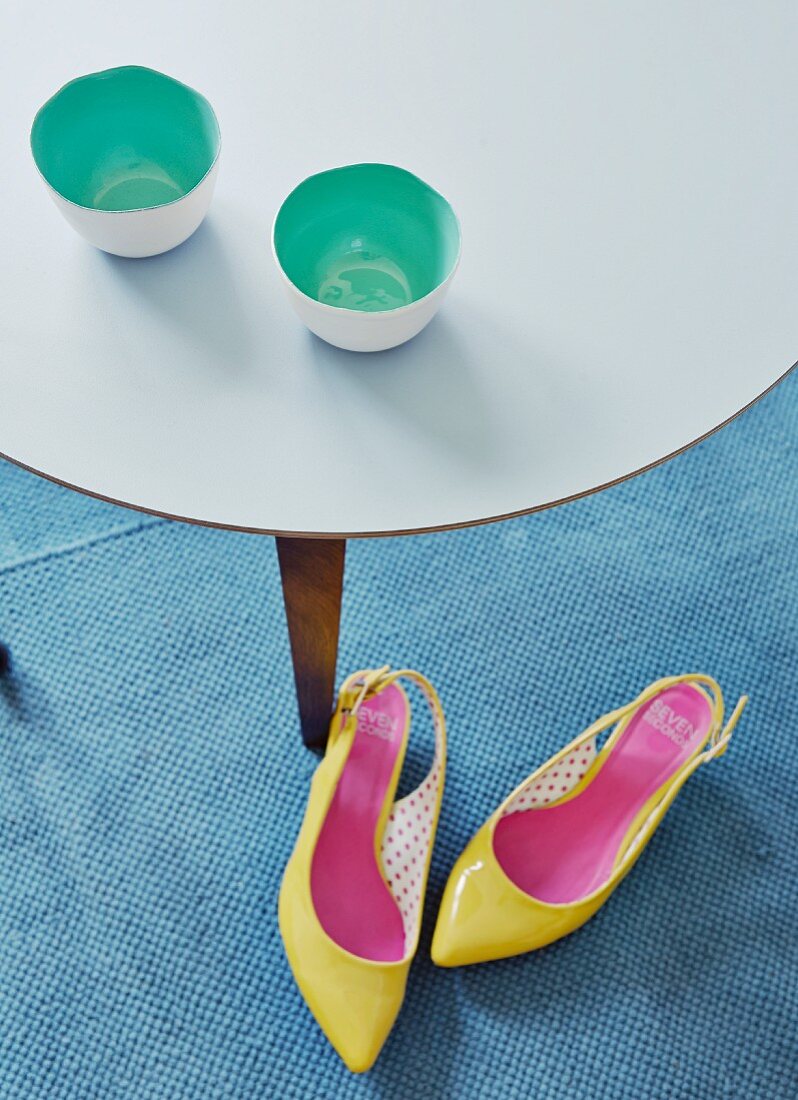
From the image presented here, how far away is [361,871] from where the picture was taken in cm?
91

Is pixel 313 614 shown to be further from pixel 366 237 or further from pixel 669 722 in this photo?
pixel 669 722

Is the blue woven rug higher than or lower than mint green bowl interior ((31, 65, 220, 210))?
lower

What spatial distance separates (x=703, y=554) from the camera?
1135mm

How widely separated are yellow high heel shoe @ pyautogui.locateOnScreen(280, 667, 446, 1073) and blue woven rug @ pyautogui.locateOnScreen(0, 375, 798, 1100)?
5cm

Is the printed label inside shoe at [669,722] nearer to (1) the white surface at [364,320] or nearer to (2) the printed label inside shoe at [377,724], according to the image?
(2) the printed label inside shoe at [377,724]

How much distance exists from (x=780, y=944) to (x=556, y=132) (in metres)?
0.72

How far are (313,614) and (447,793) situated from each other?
0.96ft

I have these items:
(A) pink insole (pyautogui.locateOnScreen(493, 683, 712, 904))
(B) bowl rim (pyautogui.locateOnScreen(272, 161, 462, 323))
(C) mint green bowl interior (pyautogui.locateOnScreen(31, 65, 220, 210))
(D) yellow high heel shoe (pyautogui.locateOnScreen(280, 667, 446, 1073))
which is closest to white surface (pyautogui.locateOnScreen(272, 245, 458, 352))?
(B) bowl rim (pyautogui.locateOnScreen(272, 161, 462, 323))

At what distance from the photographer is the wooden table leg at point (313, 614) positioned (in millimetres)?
717

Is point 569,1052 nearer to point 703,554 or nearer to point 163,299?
point 703,554

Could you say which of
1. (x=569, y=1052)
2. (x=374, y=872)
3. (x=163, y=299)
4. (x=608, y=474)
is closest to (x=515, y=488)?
(x=608, y=474)

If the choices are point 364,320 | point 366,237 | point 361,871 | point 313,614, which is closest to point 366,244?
point 366,237

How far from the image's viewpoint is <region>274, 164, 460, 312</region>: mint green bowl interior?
0.63m

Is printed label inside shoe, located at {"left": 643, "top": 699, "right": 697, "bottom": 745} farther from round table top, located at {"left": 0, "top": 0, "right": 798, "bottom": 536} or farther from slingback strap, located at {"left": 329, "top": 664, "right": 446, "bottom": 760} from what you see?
round table top, located at {"left": 0, "top": 0, "right": 798, "bottom": 536}
